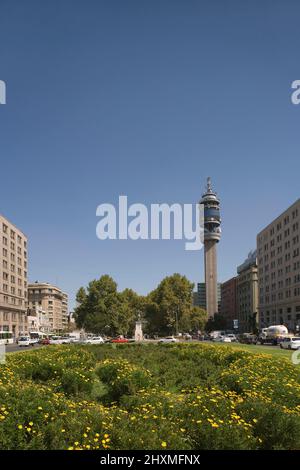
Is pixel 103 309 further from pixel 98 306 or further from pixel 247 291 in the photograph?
pixel 247 291

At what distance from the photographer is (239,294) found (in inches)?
7367

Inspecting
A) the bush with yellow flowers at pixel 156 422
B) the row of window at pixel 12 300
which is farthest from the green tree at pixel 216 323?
the bush with yellow flowers at pixel 156 422

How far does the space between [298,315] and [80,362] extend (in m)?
87.6

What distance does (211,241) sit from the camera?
178000 mm

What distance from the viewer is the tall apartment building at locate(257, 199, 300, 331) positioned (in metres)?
99.8

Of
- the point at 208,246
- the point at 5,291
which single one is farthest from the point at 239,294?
the point at 5,291

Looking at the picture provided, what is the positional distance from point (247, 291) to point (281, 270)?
62583 mm

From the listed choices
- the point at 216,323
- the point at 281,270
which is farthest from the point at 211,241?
the point at 281,270

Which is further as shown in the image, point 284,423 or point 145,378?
point 145,378

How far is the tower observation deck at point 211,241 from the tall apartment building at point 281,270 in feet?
120

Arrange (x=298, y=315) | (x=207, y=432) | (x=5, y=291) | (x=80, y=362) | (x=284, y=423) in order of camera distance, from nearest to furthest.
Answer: (x=207, y=432)
(x=284, y=423)
(x=80, y=362)
(x=298, y=315)
(x=5, y=291)

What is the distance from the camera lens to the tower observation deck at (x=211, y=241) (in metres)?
170

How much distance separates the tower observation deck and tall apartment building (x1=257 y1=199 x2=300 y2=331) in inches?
1440
